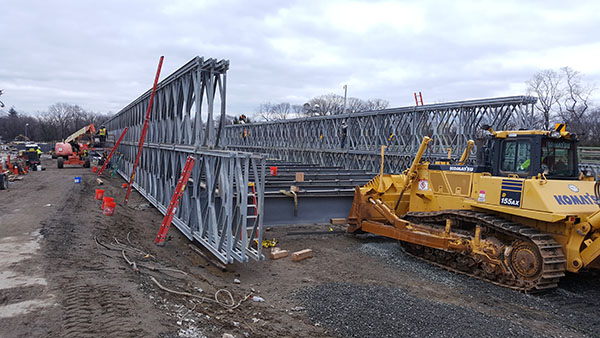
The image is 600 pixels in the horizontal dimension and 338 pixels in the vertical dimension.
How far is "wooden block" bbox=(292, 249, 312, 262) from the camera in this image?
29.1ft

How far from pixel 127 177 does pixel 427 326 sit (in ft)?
60.6

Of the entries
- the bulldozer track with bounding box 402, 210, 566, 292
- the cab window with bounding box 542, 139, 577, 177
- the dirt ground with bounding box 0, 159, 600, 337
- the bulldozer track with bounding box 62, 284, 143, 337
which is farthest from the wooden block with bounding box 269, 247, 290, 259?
the cab window with bounding box 542, 139, 577, 177

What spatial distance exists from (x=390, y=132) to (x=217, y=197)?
43.6 ft

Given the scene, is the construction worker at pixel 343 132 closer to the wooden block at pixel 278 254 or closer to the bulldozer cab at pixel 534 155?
the wooden block at pixel 278 254

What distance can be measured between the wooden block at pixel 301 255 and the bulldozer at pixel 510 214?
6.34ft

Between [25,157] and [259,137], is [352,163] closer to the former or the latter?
[259,137]

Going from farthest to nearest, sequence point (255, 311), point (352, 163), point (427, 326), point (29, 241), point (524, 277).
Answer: point (352, 163)
point (29, 241)
point (524, 277)
point (255, 311)
point (427, 326)

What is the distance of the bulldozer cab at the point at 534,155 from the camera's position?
7656mm

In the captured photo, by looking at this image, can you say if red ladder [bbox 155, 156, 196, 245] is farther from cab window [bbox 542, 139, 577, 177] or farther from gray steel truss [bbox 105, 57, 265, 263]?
cab window [bbox 542, 139, 577, 177]

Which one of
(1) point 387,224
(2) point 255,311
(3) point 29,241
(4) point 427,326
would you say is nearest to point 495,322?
(4) point 427,326

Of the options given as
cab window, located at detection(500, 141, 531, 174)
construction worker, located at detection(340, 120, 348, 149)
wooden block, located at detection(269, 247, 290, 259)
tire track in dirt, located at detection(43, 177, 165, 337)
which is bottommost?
wooden block, located at detection(269, 247, 290, 259)

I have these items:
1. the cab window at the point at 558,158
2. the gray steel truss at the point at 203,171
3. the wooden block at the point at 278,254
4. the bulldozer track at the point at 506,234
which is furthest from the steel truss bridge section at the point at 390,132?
the bulldozer track at the point at 506,234

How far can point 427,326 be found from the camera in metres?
5.47

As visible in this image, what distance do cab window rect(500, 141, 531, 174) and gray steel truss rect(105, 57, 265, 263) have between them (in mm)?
4903
